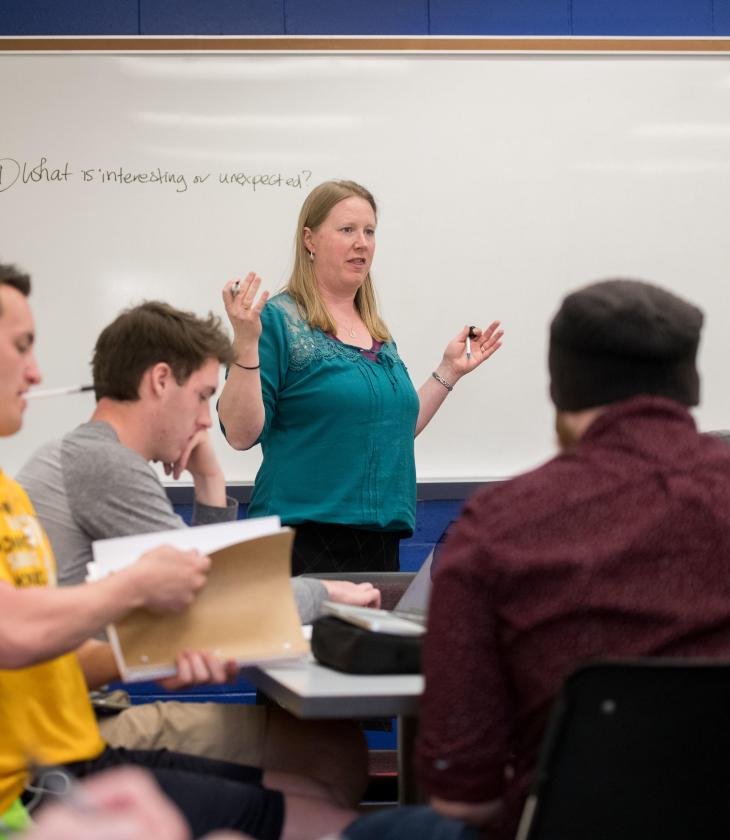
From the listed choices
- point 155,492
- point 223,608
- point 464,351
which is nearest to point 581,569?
point 223,608

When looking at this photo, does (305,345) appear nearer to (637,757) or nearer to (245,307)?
(245,307)

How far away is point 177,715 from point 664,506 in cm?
109

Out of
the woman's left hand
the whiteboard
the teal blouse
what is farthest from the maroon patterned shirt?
the whiteboard

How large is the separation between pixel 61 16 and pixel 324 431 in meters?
1.74

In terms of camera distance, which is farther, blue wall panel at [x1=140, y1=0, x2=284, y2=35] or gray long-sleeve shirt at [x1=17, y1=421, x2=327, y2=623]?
blue wall panel at [x1=140, y1=0, x2=284, y2=35]

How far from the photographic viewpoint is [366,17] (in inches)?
147

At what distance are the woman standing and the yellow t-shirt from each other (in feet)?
3.73

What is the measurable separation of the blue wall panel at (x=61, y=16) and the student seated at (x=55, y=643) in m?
2.28

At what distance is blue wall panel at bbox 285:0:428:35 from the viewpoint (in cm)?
372

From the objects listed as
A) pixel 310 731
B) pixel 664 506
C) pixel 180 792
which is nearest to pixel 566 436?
pixel 664 506

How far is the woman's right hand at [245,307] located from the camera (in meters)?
2.58

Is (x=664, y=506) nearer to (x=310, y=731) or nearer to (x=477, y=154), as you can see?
(x=310, y=731)

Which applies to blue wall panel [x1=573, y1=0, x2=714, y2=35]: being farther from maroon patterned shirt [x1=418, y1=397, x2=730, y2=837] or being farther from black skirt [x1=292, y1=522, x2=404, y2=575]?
maroon patterned shirt [x1=418, y1=397, x2=730, y2=837]

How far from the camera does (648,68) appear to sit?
380 centimetres
